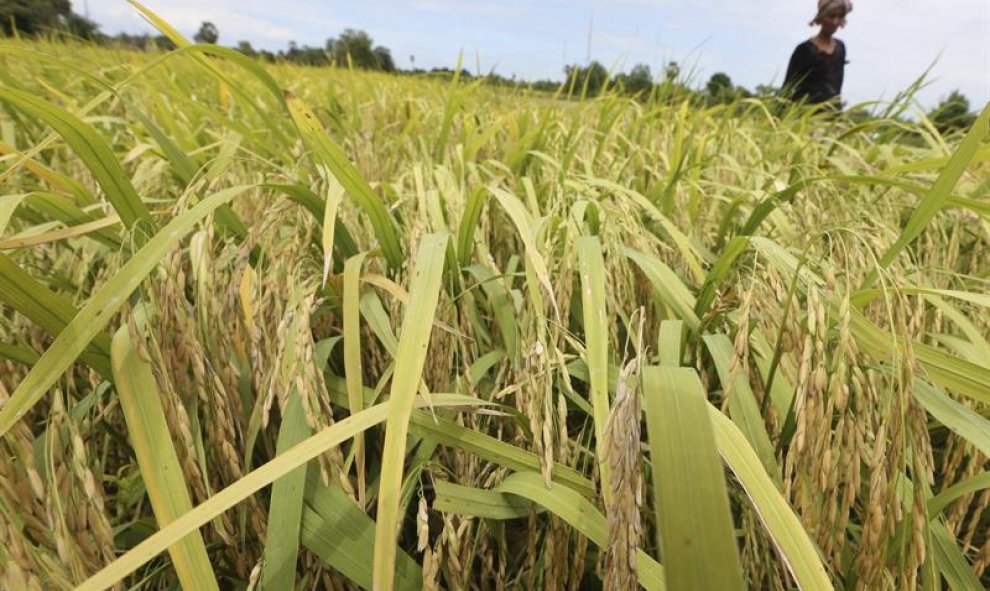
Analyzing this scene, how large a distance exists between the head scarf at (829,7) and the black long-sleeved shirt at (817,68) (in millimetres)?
136

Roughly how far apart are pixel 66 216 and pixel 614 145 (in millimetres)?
1581

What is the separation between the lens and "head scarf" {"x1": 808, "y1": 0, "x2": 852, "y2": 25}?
9.76ft

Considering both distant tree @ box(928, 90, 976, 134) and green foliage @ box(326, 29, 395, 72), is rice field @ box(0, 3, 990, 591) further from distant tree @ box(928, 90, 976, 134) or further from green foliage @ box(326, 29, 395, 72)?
green foliage @ box(326, 29, 395, 72)

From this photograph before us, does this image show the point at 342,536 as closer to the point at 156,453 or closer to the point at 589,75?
the point at 156,453

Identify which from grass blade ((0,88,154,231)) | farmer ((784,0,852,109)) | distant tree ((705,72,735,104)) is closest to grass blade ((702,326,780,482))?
grass blade ((0,88,154,231))

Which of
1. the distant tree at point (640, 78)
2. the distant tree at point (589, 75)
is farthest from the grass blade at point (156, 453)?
the distant tree at point (640, 78)

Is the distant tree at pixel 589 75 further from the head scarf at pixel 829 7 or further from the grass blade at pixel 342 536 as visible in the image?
the grass blade at pixel 342 536

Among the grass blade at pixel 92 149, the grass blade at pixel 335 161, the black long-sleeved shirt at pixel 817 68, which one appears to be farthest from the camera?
the black long-sleeved shirt at pixel 817 68

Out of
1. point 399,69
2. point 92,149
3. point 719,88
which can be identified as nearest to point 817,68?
point 719,88

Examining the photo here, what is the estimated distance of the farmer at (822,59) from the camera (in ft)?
10.0

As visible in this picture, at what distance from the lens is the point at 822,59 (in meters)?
3.10

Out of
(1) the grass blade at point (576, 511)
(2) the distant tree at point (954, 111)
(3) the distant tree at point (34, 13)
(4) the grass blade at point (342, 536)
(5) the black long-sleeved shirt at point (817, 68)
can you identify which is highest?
(3) the distant tree at point (34, 13)

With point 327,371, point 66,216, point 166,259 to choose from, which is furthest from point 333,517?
point 66,216

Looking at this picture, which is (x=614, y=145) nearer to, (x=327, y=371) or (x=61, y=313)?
(x=327, y=371)
